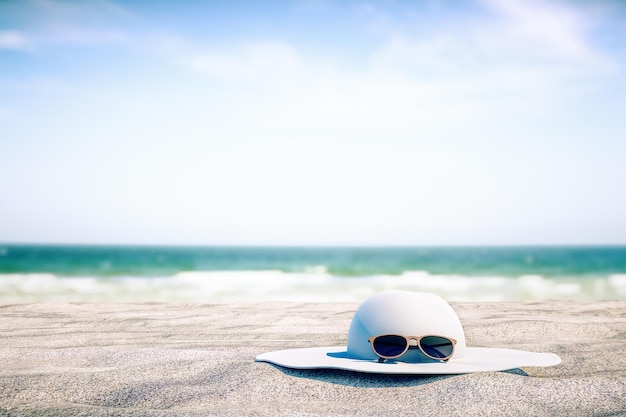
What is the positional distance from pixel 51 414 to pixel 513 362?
2406 mm

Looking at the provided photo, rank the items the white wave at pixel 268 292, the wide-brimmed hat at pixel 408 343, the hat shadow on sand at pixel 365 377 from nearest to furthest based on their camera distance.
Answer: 1. the hat shadow on sand at pixel 365 377
2. the wide-brimmed hat at pixel 408 343
3. the white wave at pixel 268 292

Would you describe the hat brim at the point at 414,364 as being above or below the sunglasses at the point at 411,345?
below

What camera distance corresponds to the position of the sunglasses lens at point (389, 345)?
3.14 metres

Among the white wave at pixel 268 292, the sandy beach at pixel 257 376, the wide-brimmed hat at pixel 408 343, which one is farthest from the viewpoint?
the white wave at pixel 268 292

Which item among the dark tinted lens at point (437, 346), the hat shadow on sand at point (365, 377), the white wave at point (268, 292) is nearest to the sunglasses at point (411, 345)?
the dark tinted lens at point (437, 346)

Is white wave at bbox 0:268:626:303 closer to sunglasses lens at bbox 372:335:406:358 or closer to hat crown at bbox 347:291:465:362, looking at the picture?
hat crown at bbox 347:291:465:362

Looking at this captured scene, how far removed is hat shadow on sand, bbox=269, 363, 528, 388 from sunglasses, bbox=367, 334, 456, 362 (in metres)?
0.13

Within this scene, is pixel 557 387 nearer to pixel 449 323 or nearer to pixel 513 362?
pixel 513 362

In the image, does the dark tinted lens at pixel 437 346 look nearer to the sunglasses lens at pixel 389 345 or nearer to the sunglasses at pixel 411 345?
the sunglasses at pixel 411 345

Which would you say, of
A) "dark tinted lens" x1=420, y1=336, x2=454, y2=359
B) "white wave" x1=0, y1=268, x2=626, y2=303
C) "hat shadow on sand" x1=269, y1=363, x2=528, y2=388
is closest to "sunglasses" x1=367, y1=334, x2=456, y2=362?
"dark tinted lens" x1=420, y1=336, x2=454, y2=359

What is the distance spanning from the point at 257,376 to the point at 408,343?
33.2 inches

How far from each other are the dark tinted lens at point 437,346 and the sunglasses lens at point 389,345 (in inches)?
4.7

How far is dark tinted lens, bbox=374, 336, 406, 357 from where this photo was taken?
3.14 metres

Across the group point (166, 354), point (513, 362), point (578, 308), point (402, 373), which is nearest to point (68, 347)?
point (166, 354)
